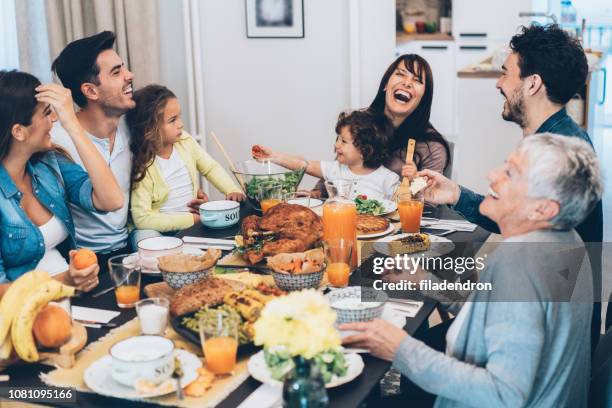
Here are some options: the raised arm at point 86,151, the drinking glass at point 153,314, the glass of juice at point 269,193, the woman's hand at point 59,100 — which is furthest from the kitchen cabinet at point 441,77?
the drinking glass at point 153,314

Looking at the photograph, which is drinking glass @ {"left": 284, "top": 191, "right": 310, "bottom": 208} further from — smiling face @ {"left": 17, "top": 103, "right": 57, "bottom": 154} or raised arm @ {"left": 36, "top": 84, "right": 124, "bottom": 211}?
smiling face @ {"left": 17, "top": 103, "right": 57, "bottom": 154}

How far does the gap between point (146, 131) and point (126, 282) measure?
1.22 m

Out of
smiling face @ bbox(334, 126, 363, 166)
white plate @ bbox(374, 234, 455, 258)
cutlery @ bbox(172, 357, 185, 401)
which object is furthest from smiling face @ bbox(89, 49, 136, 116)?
cutlery @ bbox(172, 357, 185, 401)

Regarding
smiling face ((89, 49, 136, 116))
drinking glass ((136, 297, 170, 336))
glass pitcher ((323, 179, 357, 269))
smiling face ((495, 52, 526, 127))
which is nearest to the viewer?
drinking glass ((136, 297, 170, 336))

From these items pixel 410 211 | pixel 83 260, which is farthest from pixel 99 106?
pixel 410 211

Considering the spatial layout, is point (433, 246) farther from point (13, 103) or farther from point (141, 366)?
point (13, 103)

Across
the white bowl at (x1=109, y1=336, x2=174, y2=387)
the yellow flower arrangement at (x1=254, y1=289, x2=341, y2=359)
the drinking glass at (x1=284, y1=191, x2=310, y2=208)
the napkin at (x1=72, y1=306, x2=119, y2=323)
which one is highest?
the yellow flower arrangement at (x1=254, y1=289, x2=341, y2=359)

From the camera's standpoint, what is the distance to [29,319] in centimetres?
159

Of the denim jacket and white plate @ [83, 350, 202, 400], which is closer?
white plate @ [83, 350, 202, 400]

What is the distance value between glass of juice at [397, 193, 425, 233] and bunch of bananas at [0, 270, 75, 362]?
1144 mm

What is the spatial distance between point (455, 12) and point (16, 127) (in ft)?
17.5

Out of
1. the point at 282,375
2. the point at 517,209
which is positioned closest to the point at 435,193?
the point at 517,209

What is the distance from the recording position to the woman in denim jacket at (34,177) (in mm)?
2287

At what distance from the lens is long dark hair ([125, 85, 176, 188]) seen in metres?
2.98
